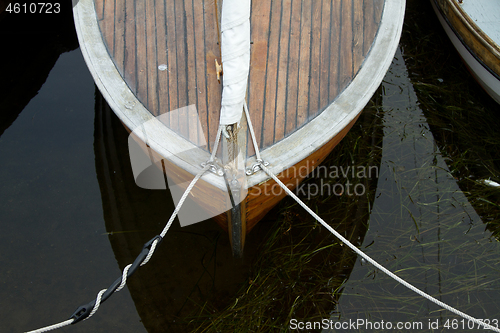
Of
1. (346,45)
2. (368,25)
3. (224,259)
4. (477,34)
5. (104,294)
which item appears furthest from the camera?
(477,34)

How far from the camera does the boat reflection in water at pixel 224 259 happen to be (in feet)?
9.84

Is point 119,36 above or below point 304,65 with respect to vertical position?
above

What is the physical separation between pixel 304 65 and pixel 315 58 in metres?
0.11

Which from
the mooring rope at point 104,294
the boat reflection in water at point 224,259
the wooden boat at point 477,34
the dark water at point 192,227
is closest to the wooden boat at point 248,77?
the boat reflection in water at point 224,259

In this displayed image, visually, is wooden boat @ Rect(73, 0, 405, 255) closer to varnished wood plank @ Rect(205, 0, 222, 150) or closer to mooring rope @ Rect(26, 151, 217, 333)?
varnished wood plank @ Rect(205, 0, 222, 150)

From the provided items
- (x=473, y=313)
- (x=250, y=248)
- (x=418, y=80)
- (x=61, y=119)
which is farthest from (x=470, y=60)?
(x=61, y=119)

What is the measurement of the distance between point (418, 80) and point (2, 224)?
14.5 ft

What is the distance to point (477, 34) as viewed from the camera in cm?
391

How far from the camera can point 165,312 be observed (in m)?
2.99

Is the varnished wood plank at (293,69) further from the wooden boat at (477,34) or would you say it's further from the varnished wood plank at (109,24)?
the wooden boat at (477,34)

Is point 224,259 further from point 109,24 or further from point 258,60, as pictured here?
point 109,24

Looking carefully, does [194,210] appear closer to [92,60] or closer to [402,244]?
[92,60]

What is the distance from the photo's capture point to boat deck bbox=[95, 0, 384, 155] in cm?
263

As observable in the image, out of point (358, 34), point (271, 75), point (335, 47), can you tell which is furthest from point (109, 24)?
point (358, 34)
